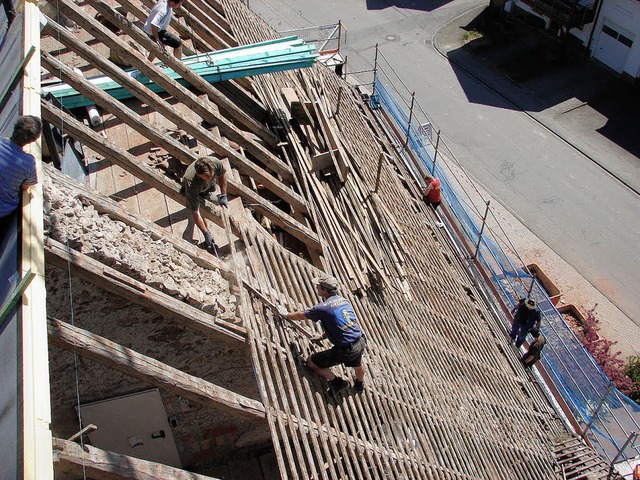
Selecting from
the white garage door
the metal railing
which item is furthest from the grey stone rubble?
the white garage door

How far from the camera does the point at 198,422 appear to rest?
9.03 meters

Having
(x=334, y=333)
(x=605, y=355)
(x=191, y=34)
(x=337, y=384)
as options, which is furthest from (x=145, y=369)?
(x=605, y=355)

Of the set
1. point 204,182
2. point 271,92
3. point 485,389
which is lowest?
point 485,389

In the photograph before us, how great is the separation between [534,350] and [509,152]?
10.2m

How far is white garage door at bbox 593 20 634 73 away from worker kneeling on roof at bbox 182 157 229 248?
72.4 ft

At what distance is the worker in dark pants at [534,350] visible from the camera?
1333 cm

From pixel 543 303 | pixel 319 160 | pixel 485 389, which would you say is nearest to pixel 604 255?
pixel 543 303

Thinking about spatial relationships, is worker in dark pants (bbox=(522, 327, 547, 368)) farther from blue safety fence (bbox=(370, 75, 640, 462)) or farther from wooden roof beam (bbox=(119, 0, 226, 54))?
wooden roof beam (bbox=(119, 0, 226, 54))

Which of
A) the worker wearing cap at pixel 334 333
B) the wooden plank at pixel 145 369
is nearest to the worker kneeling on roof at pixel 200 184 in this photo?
the worker wearing cap at pixel 334 333

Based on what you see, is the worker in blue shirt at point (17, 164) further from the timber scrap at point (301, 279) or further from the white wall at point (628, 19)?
the white wall at point (628, 19)

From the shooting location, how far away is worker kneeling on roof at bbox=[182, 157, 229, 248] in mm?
8398

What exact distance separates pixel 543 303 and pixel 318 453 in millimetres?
9939

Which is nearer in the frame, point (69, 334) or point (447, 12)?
point (69, 334)

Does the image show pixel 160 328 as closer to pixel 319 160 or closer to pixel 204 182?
pixel 204 182
